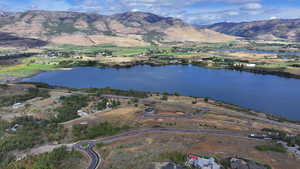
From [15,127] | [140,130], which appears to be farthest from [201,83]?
[15,127]

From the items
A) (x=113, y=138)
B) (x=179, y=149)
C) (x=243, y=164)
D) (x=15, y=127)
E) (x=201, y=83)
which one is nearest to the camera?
(x=243, y=164)

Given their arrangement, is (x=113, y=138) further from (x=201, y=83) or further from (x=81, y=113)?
(x=201, y=83)

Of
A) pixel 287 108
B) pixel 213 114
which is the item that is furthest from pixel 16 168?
pixel 287 108

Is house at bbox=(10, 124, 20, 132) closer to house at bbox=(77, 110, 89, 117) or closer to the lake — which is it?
house at bbox=(77, 110, 89, 117)

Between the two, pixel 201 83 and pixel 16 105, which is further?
pixel 201 83

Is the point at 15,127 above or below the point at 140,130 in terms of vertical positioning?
below

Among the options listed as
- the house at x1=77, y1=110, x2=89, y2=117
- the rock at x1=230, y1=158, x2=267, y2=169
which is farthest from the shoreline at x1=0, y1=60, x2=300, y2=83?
the rock at x1=230, y1=158, x2=267, y2=169

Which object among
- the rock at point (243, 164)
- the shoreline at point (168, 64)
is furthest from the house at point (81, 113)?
the shoreline at point (168, 64)

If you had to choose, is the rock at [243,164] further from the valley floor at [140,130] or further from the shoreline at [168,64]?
the shoreline at [168,64]
